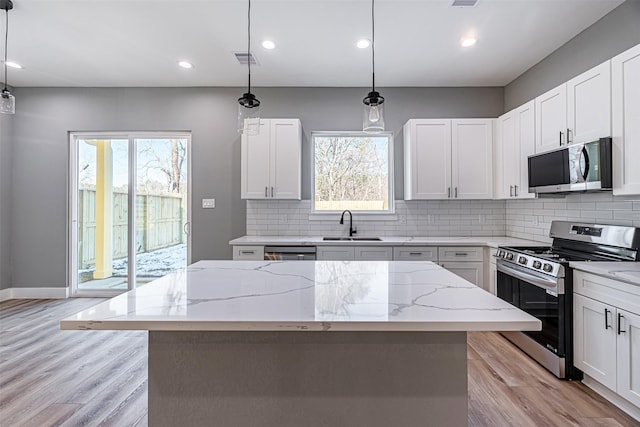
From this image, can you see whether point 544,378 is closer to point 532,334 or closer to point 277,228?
point 532,334

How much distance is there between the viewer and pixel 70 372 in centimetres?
261

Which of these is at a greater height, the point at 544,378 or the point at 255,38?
the point at 255,38

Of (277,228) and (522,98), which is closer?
(522,98)

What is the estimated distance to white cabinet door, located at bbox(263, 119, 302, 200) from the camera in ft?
13.2

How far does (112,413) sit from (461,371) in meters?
2.02

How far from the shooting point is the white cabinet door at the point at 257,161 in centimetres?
401

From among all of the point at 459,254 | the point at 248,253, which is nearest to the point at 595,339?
the point at 459,254

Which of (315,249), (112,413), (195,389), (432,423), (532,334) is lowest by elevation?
(112,413)

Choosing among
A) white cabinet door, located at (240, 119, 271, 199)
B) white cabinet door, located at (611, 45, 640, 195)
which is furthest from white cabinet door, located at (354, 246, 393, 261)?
white cabinet door, located at (611, 45, 640, 195)

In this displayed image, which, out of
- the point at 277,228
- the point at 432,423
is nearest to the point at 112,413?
the point at 432,423

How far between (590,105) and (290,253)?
9.25 ft

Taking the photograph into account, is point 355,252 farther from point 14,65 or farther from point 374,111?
point 14,65

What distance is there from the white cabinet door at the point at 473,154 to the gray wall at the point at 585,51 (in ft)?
1.91

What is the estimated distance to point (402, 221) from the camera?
14.5 feet
